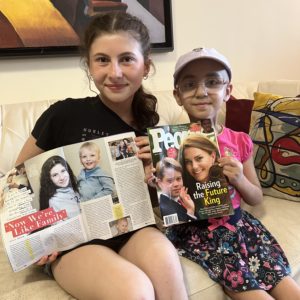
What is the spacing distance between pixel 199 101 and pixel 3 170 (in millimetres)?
733

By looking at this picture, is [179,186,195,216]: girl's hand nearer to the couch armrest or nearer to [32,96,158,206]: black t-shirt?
[32,96,158,206]: black t-shirt

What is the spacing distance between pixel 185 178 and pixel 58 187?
0.33m

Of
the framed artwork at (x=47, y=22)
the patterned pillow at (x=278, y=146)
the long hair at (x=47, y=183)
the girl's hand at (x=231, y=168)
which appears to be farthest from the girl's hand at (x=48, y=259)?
the framed artwork at (x=47, y=22)

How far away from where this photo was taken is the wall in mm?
1566

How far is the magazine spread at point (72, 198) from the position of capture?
82cm

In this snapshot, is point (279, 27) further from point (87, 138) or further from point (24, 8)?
point (87, 138)

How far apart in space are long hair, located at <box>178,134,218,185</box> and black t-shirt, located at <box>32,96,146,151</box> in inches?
7.6

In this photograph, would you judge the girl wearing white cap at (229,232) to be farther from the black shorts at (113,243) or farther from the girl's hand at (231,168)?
the black shorts at (113,243)

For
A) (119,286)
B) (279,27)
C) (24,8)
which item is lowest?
(119,286)

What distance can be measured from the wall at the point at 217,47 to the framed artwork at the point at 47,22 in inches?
2.5

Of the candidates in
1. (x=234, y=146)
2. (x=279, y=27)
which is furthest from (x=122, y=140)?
(x=279, y=27)

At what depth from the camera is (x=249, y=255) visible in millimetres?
957

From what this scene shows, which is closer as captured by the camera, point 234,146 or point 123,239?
point 123,239

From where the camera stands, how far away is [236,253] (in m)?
0.93
